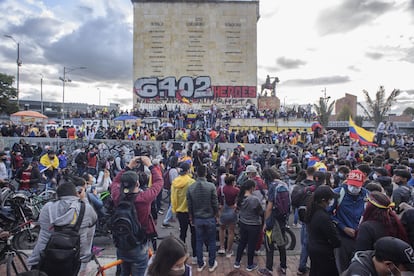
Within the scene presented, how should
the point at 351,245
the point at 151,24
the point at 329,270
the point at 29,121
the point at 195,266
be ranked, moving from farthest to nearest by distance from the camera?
the point at 151,24 < the point at 29,121 < the point at 195,266 < the point at 351,245 < the point at 329,270

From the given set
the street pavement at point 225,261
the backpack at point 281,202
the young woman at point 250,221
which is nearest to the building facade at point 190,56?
the street pavement at point 225,261

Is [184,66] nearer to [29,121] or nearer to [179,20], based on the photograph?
[179,20]

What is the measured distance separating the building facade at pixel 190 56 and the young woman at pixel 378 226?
32.2m

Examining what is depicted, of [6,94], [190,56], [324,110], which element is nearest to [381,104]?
[324,110]

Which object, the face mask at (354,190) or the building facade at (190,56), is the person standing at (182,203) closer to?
the face mask at (354,190)

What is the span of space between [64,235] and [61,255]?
22 cm

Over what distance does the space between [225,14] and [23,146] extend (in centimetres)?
2866

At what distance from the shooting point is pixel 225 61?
3534cm

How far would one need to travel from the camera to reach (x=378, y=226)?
10.2 feet

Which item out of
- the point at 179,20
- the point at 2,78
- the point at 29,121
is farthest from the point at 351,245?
the point at 2,78

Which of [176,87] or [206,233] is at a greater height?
[176,87]

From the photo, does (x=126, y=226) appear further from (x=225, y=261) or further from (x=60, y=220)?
(x=225, y=261)

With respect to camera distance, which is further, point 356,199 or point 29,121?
point 29,121

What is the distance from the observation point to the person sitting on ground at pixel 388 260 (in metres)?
2.23
